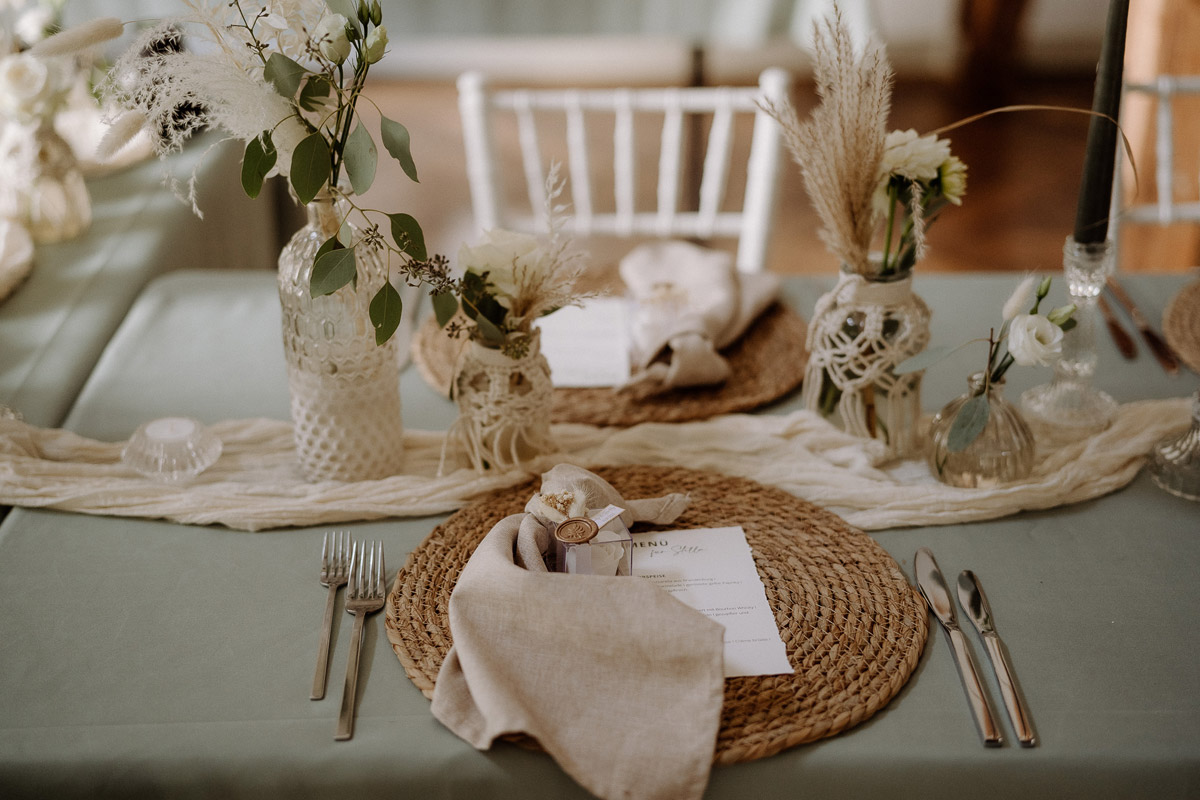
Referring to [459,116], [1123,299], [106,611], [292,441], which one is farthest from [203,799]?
[459,116]

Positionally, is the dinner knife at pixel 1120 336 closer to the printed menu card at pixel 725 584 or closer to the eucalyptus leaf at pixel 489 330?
the printed menu card at pixel 725 584

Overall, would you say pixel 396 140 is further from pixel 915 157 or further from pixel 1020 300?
pixel 1020 300

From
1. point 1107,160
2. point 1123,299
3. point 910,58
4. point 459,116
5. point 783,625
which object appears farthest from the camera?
point 910,58

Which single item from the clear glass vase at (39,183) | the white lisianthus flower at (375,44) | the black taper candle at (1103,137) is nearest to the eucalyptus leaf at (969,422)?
the black taper candle at (1103,137)

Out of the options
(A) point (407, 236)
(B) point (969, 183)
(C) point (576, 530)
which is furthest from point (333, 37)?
(B) point (969, 183)

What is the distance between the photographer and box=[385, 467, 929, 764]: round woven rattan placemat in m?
0.78

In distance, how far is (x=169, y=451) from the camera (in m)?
1.08

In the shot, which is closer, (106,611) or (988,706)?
(988,706)

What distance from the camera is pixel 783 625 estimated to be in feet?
2.87

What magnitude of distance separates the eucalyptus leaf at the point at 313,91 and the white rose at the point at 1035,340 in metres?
0.66

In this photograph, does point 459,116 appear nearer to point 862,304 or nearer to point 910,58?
point 910,58

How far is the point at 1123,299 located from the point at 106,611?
1.29 m

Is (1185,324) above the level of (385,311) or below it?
above

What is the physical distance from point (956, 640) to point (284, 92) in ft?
2.36
